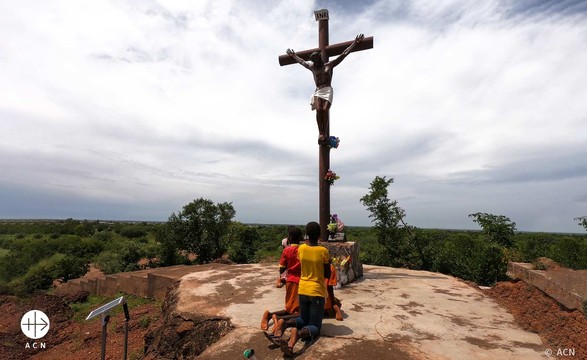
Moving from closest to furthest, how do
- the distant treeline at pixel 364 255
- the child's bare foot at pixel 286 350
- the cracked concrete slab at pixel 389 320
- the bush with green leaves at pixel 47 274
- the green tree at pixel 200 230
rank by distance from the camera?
1. the child's bare foot at pixel 286 350
2. the cracked concrete slab at pixel 389 320
3. the distant treeline at pixel 364 255
4. the bush with green leaves at pixel 47 274
5. the green tree at pixel 200 230

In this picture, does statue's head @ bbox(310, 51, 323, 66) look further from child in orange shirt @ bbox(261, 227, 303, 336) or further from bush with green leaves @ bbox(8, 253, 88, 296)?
bush with green leaves @ bbox(8, 253, 88, 296)

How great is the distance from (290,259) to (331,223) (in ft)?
9.11

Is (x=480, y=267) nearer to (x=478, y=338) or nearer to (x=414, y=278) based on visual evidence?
(x=414, y=278)

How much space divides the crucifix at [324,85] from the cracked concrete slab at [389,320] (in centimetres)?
184

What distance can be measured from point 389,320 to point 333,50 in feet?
18.6

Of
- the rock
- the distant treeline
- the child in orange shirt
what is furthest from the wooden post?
the distant treeline

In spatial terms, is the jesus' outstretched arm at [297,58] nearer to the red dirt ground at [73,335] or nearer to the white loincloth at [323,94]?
the white loincloth at [323,94]

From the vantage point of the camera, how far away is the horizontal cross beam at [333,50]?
263 inches

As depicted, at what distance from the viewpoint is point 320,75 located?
677 centimetres

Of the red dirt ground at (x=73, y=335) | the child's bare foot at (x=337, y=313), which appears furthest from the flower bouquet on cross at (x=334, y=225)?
the red dirt ground at (x=73, y=335)

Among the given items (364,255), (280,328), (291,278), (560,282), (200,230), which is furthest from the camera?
(200,230)

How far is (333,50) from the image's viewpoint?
6.94 metres

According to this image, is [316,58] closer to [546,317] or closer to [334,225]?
[334,225]

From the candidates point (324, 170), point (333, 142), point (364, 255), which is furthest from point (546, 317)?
point (364, 255)
